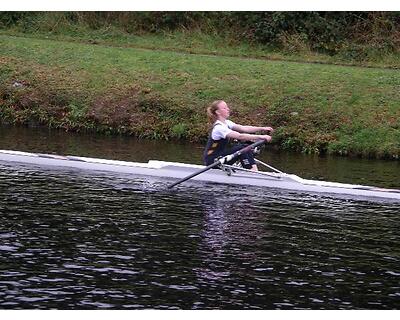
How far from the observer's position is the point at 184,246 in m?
12.6

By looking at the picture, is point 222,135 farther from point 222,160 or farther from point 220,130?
point 222,160

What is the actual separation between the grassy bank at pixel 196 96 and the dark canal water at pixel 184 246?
10041 millimetres

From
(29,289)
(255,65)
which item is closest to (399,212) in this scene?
(29,289)

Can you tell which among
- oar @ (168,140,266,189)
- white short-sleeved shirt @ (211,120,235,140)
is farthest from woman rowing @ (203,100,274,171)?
oar @ (168,140,266,189)

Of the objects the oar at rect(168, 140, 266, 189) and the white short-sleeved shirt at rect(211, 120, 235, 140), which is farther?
the white short-sleeved shirt at rect(211, 120, 235, 140)

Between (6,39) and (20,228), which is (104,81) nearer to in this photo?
(6,39)

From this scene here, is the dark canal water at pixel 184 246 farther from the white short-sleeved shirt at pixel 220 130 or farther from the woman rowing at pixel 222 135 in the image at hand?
the white short-sleeved shirt at pixel 220 130

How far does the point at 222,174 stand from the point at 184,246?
5.76m

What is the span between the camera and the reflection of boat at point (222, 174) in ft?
56.8

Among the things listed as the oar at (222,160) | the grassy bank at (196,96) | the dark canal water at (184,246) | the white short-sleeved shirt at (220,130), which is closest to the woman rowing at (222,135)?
the white short-sleeved shirt at (220,130)

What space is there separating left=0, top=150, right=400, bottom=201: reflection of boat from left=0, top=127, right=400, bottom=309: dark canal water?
440 mm

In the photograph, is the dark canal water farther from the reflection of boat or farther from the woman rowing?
the woman rowing

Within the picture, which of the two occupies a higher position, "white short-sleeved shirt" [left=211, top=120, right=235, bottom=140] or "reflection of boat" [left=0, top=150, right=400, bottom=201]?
"white short-sleeved shirt" [left=211, top=120, right=235, bottom=140]

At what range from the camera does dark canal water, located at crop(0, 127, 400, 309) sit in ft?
33.7
